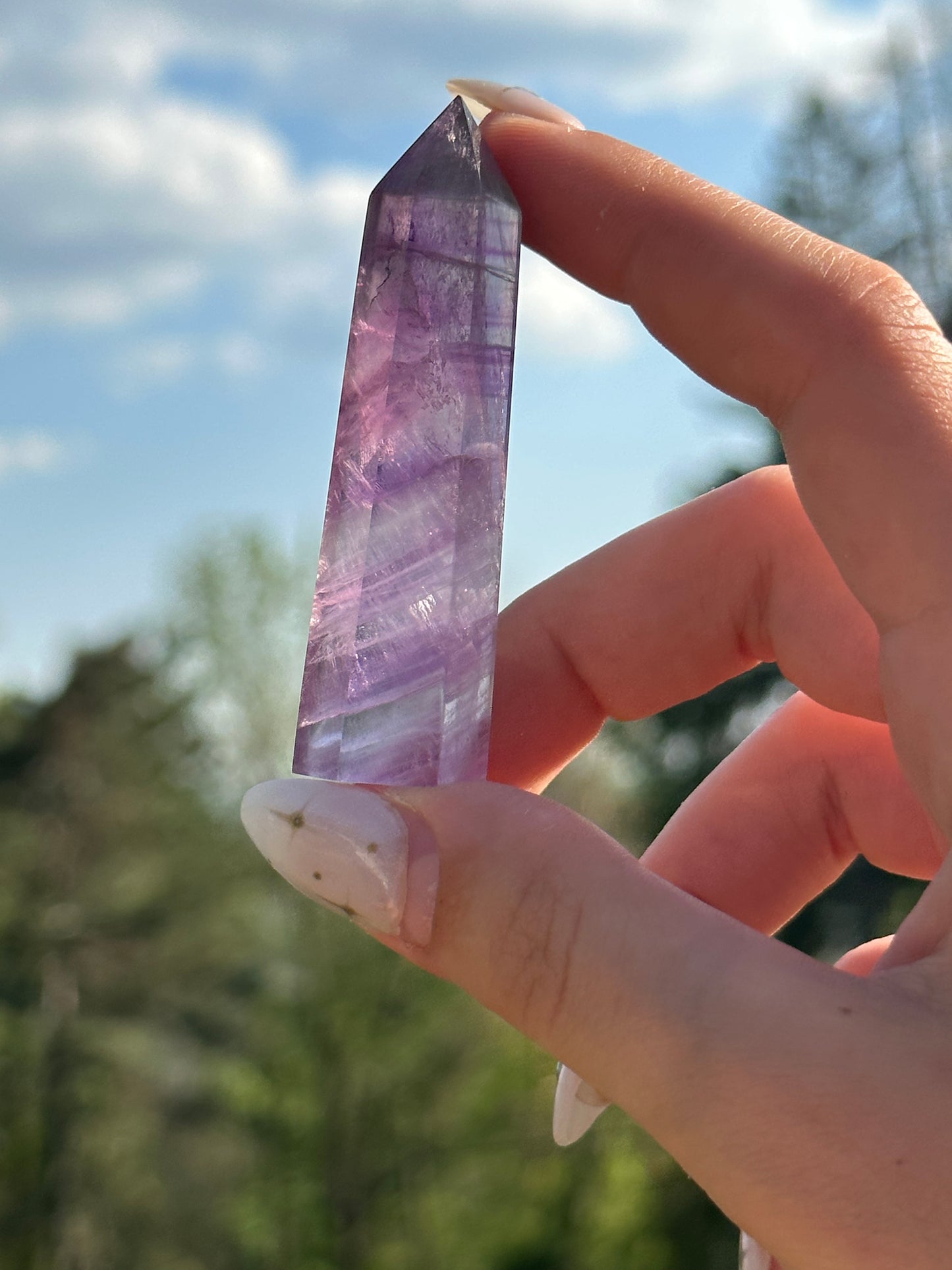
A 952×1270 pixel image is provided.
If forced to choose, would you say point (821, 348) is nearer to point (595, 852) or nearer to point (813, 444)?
point (813, 444)

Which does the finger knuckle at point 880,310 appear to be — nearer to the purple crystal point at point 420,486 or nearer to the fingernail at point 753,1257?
the purple crystal point at point 420,486

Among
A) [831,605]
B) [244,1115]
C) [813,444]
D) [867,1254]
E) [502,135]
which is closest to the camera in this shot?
[867,1254]

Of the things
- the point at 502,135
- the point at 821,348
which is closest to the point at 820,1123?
the point at 821,348

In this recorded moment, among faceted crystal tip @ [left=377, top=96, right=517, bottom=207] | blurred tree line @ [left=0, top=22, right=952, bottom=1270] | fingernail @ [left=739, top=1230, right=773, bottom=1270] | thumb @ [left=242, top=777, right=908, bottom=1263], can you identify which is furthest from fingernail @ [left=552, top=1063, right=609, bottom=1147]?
blurred tree line @ [left=0, top=22, right=952, bottom=1270]

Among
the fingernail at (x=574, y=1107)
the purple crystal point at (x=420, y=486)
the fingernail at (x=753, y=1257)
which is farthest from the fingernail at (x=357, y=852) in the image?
the fingernail at (x=753, y=1257)

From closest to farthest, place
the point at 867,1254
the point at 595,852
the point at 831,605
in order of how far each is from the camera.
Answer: the point at 867,1254, the point at 595,852, the point at 831,605

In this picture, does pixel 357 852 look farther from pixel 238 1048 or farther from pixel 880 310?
pixel 238 1048

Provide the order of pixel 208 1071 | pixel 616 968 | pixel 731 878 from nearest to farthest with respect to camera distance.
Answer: pixel 616 968, pixel 731 878, pixel 208 1071

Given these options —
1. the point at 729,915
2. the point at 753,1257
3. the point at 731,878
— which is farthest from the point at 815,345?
the point at 753,1257
